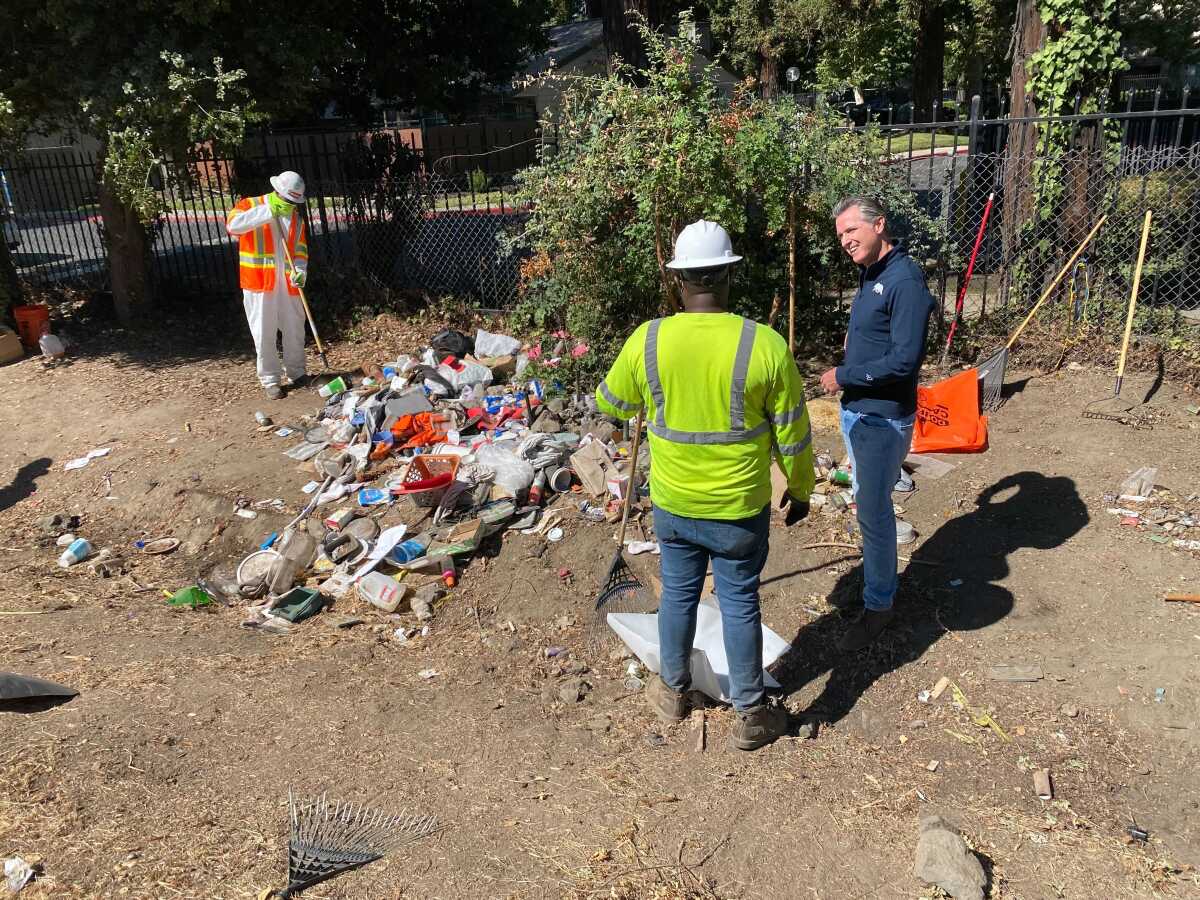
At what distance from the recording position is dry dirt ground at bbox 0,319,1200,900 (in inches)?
116

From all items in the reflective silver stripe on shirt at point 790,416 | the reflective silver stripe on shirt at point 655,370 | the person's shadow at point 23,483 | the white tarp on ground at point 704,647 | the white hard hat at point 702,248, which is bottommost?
the person's shadow at point 23,483

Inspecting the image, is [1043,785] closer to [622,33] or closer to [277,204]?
[277,204]

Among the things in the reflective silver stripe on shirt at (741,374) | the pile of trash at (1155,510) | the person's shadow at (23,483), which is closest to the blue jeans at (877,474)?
the reflective silver stripe on shirt at (741,374)

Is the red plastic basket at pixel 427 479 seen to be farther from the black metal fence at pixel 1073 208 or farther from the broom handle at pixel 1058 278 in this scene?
the broom handle at pixel 1058 278

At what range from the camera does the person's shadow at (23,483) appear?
686 centimetres

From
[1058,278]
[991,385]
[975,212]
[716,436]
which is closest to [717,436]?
[716,436]

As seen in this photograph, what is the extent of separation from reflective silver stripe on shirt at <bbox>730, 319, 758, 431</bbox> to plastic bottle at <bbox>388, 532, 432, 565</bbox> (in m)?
2.75

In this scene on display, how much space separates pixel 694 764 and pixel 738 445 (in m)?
1.32

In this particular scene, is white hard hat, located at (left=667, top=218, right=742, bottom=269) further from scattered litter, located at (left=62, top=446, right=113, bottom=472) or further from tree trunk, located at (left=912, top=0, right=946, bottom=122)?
tree trunk, located at (left=912, top=0, right=946, bottom=122)

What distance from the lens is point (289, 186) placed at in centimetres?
757

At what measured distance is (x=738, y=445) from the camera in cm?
310

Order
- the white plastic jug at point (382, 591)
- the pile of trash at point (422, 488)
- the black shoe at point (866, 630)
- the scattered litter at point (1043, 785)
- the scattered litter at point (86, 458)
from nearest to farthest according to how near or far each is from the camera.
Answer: the scattered litter at point (1043, 785), the black shoe at point (866, 630), the white plastic jug at point (382, 591), the pile of trash at point (422, 488), the scattered litter at point (86, 458)

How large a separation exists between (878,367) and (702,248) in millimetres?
989

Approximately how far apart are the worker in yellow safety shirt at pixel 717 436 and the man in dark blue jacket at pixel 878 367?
0.49 m
